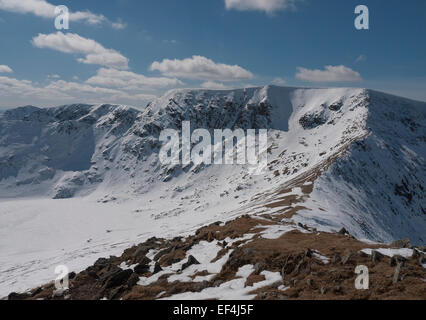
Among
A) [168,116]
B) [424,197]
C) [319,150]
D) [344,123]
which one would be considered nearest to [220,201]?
[319,150]

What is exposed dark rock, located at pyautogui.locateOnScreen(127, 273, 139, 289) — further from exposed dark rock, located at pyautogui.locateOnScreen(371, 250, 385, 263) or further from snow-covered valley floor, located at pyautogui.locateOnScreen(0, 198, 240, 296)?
snow-covered valley floor, located at pyautogui.locateOnScreen(0, 198, 240, 296)

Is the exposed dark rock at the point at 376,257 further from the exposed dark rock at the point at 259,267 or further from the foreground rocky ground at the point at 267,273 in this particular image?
the exposed dark rock at the point at 259,267

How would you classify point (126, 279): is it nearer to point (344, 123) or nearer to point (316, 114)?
point (344, 123)

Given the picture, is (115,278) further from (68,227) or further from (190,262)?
(68,227)

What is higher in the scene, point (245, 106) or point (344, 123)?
point (245, 106)
